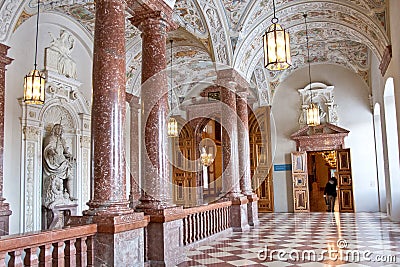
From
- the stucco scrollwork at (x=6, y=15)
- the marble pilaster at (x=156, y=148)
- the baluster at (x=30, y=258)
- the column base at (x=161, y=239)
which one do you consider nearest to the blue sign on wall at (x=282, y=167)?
the marble pilaster at (x=156, y=148)

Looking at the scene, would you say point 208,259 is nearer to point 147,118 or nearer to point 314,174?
point 147,118

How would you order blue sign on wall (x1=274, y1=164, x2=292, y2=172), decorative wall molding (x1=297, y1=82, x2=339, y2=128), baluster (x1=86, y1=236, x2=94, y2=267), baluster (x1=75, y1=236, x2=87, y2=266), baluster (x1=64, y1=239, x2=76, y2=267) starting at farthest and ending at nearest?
blue sign on wall (x1=274, y1=164, x2=292, y2=172), decorative wall molding (x1=297, y1=82, x2=339, y2=128), baluster (x1=86, y1=236, x2=94, y2=267), baluster (x1=75, y1=236, x2=87, y2=266), baluster (x1=64, y1=239, x2=76, y2=267)

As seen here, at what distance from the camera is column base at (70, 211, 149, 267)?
4.42 meters

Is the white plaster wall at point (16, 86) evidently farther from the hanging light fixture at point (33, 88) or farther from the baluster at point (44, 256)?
the baluster at point (44, 256)

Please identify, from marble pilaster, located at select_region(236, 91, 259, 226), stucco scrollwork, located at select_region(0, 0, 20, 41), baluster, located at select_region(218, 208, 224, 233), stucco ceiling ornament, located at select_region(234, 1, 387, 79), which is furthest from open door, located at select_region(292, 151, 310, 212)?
stucco scrollwork, located at select_region(0, 0, 20, 41)

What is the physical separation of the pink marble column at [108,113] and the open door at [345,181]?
11708 millimetres

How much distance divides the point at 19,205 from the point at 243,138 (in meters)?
5.87

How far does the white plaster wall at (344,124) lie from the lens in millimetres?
14305

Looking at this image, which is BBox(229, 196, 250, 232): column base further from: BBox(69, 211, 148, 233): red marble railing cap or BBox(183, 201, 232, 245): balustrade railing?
BBox(69, 211, 148, 233): red marble railing cap

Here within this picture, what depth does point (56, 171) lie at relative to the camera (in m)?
9.41

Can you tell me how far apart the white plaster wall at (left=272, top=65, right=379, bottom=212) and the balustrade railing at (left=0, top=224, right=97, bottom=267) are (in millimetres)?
11994

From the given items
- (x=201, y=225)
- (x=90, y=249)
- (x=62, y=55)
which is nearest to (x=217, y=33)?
(x=62, y=55)

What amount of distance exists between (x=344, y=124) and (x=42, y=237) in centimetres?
1325

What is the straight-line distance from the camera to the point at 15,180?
8242 mm
